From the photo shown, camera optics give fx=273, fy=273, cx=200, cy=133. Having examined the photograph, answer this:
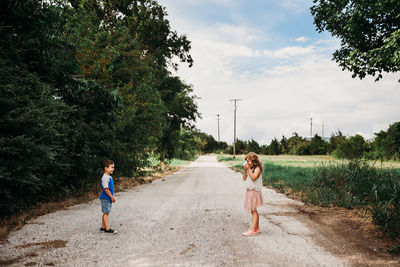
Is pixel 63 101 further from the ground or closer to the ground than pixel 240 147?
further from the ground

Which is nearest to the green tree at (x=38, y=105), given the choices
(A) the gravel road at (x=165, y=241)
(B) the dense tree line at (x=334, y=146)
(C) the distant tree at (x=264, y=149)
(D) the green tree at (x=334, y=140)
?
(A) the gravel road at (x=165, y=241)

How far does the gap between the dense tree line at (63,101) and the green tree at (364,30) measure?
29.6ft

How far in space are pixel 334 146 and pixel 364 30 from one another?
5900cm

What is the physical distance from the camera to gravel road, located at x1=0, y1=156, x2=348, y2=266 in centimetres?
388

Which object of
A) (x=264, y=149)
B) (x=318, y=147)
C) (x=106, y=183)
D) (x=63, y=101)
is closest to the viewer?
(x=106, y=183)

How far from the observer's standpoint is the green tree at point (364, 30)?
962 centimetres

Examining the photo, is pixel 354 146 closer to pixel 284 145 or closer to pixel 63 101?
pixel 284 145

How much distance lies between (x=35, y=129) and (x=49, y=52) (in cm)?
232

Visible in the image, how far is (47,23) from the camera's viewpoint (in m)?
6.86

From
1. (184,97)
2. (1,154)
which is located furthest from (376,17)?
(184,97)

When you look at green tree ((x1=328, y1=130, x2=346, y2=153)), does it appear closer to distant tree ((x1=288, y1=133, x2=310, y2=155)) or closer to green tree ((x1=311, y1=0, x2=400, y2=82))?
distant tree ((x1=288, y1=133, x2=310, y2=155))

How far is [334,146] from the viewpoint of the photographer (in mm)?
64375

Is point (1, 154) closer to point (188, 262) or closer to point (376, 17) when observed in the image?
point (188, 262)

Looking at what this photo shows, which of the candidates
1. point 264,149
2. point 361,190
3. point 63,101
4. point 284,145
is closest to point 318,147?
point 284,145
